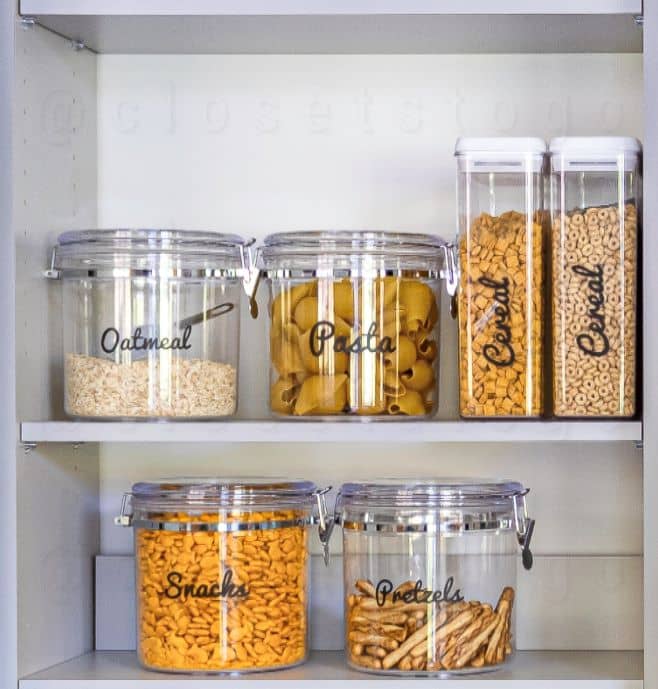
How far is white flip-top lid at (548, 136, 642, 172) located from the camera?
3.96 ft

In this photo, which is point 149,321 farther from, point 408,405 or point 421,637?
point 421,637

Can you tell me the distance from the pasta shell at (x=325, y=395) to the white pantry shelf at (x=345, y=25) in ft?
1.22

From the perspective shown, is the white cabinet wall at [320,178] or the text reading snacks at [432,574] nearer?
the text reading snacks at [432,574]

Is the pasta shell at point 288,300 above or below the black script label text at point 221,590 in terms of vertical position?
above

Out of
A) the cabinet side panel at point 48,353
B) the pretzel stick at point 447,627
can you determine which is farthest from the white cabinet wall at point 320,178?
the pretzel stick at point 447,627

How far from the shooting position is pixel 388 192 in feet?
4.74

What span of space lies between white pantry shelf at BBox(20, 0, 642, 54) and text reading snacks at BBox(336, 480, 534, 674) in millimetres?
487

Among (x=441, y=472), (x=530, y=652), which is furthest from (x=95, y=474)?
(x=530, y=652)

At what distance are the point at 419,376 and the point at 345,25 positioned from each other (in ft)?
1.26

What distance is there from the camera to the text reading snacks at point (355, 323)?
48.0 inches

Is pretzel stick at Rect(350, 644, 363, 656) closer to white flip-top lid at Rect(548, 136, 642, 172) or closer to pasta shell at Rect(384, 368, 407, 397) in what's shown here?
pasta shell at Rect(384, 368, 407, 397)

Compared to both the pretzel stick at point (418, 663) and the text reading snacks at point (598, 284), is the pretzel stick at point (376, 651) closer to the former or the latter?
the pretzel stick at point (418, 663)

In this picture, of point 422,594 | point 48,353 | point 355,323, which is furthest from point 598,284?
point 48,353
